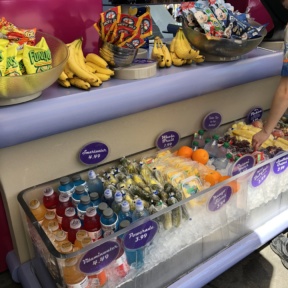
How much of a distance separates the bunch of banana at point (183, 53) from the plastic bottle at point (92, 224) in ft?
2.75

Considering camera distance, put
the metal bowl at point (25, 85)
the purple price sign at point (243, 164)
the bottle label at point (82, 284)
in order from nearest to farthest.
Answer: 1. the metal bowl at point (25, 85)
2. the bottle label at point (82, 284)
3. the purple price sign at point (243, 164)

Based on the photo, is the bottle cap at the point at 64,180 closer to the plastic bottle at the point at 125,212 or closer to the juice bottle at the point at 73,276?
the plastic bottle at the point at 125,212

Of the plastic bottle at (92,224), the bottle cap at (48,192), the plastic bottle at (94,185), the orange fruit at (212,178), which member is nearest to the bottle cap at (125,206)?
the plastic bottle at (92,224)

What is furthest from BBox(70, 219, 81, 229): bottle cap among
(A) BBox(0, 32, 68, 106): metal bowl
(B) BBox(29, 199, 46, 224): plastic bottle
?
(A) BBox(0, 32, 68, 106): metal bowl

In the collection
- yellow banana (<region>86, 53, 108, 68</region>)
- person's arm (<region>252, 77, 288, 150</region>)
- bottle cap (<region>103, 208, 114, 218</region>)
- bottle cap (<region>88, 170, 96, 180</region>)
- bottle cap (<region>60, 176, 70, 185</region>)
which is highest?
yellow banana (<region>86, 53, 108, 68</region>)

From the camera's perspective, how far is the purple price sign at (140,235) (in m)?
1.32

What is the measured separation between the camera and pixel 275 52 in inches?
78.3

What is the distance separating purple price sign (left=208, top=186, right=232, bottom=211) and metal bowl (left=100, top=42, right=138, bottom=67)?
27.9 inches

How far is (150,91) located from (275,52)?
0.91m

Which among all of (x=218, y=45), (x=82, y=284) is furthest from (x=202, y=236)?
(x=218, y=45)

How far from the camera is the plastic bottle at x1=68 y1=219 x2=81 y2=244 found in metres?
1.35

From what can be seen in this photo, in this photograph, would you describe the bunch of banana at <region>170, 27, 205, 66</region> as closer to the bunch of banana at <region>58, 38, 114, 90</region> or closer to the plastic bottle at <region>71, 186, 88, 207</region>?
the bunch of banana at <region>58, 38, 114, 90</region>

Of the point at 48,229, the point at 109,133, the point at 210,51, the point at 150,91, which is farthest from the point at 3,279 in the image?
the point at 210,51

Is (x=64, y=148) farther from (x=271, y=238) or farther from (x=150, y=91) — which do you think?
(x=271, y=238)
